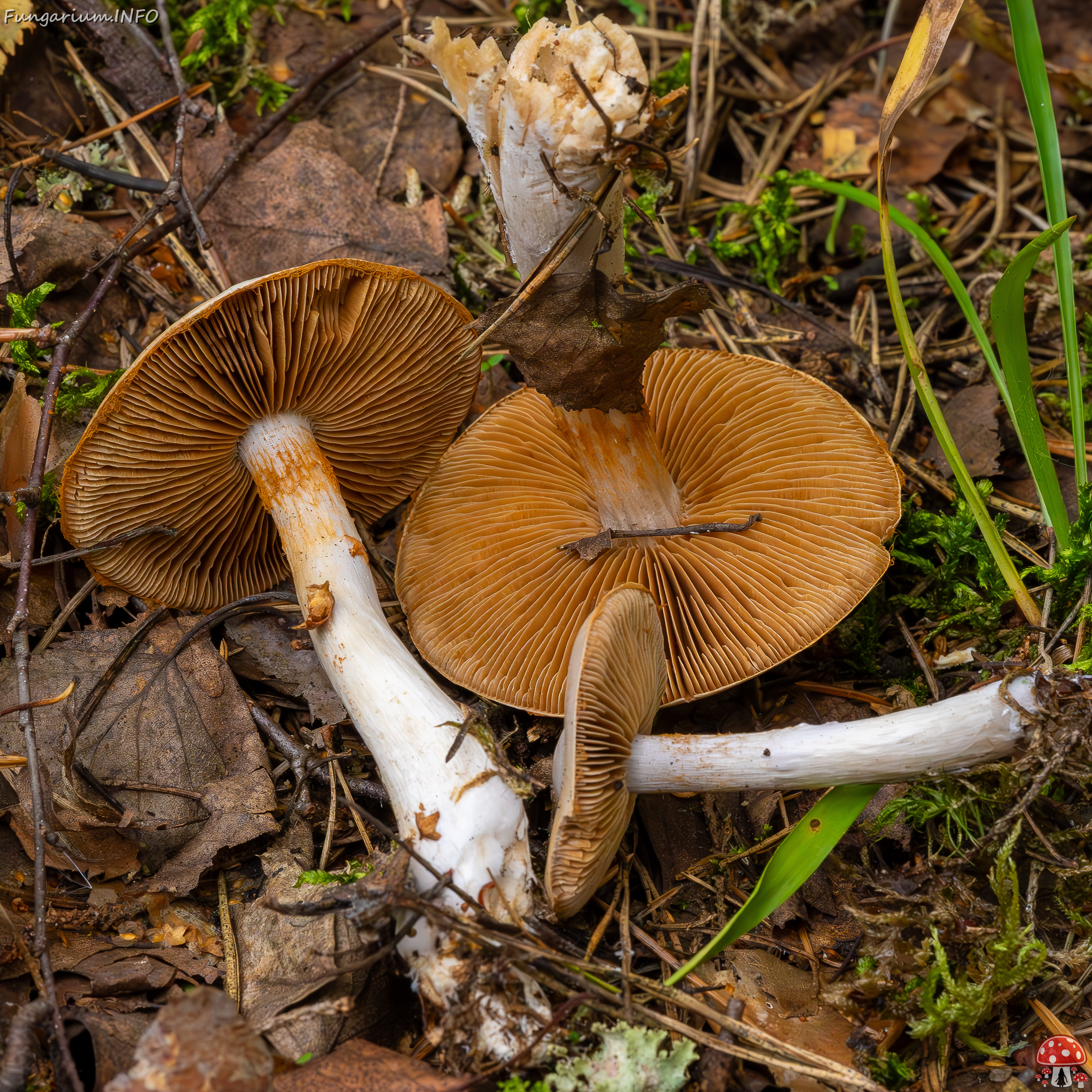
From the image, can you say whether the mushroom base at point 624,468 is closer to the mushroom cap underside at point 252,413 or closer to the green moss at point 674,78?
the mushroom cap underside at point 252,413

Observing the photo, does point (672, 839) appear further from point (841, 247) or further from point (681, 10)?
point (681, 10)

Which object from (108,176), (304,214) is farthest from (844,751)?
(108,176)

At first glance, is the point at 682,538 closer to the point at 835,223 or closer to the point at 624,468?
the point at 624,468

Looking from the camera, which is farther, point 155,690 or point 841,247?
point 841,247

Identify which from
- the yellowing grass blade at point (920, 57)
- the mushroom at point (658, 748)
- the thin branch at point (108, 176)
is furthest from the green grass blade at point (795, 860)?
the thin branch at point (108, 176)

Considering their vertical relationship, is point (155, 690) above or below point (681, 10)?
below

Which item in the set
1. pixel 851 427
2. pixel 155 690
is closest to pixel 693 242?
pixel 851 427

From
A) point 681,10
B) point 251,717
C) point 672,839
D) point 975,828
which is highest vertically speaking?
point 681,10

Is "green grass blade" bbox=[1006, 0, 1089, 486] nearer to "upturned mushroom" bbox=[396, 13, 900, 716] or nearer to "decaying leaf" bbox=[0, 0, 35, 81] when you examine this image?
"upturned mushroom" bbox=[396, 13, 900, 716]
